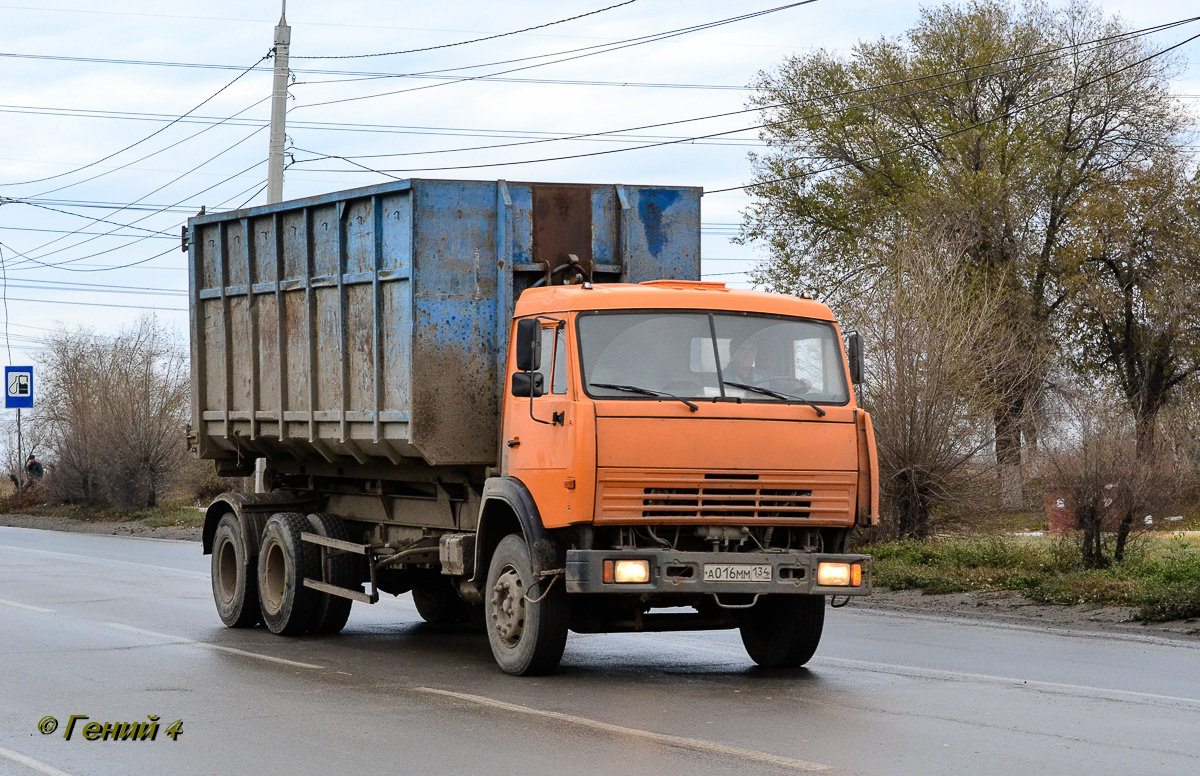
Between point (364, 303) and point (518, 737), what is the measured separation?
492 cm

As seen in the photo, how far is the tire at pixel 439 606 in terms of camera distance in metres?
14.0

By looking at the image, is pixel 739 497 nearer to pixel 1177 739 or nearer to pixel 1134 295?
pixel 1177 739

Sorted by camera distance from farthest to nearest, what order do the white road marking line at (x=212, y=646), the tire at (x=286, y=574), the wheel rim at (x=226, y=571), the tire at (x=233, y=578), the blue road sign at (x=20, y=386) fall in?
1. the blue road sign at (x=20, y=386)
2. the wheel rim at (x=226, y=571)
3. the tire at (x=233, y=578)
4. the tire at (x=286, y=574)
5. the white road marking line at (x=212, y=646)

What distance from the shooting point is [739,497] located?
32.5 ft

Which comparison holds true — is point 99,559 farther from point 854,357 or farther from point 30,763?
point 30,763

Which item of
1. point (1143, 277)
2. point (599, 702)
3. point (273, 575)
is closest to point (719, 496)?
point (599, 702)

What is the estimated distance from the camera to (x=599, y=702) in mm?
9266

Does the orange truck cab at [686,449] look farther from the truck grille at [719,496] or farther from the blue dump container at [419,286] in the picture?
the blue dump container at [419,286]

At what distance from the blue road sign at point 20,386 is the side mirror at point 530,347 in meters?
29.9

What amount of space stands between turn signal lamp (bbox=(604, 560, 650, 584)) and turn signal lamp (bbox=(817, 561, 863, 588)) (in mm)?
1207

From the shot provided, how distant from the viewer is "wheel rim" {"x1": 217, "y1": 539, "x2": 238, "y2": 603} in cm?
1409

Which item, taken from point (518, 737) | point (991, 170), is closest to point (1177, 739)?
point (518, 737)

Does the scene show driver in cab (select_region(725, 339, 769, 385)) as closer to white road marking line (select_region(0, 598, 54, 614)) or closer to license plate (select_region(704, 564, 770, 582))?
license plate (select_region(704, 564, 770, 582))

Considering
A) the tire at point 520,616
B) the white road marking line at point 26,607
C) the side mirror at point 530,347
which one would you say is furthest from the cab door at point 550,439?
the white road marking line at point 26,607
